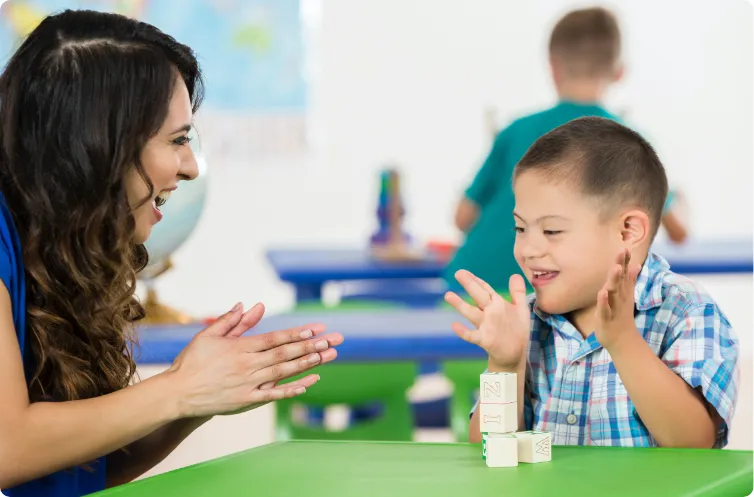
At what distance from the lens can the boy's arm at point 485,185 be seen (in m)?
3.08

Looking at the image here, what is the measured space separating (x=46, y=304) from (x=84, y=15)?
1.23 ft

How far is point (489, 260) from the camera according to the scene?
10.3 feet

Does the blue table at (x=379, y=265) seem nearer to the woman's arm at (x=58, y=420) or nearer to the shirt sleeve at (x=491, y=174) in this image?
the shirt sleeve at (x=491, y=174)

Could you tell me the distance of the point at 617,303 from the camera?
1.39 m

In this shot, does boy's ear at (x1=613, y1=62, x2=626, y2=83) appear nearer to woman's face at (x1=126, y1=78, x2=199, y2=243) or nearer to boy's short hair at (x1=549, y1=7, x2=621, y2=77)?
boy's short hair at (x1=549, y1=7, x2=621, y2=77)

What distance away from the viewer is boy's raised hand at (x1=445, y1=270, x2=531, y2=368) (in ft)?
4.62

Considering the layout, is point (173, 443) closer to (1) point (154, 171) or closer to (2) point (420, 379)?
(1) point (154, 171)

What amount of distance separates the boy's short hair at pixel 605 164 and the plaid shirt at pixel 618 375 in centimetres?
9

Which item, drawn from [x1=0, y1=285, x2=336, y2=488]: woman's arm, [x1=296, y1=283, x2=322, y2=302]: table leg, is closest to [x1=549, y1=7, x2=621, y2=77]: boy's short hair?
[x1=296, y1=283, x2=322, y2=302]: table leg

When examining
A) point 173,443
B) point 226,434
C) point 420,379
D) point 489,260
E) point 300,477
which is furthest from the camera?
point 420,379

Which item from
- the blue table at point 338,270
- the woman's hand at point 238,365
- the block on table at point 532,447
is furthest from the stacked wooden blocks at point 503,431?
the blue table at point 338,270

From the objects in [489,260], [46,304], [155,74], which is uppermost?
[155,74]

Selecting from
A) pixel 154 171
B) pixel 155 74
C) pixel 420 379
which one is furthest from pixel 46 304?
pixel 420 379

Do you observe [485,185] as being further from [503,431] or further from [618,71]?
[503,431]
